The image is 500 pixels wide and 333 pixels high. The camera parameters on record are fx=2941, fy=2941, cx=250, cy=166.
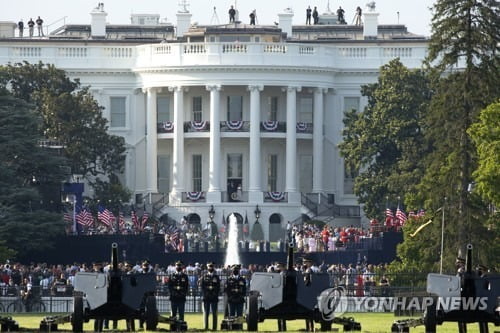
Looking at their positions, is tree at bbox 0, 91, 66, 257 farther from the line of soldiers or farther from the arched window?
the line of soldiers

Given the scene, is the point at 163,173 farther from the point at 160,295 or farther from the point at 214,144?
the point at 160,295

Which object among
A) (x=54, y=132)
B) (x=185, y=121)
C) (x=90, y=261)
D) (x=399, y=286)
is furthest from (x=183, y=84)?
(x=399, y=286)

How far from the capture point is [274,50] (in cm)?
15275

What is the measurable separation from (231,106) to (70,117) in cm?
1748

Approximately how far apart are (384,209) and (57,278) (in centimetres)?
3667

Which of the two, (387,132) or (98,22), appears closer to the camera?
(387,132)

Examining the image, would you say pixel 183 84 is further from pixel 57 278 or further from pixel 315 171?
pixel 57 278

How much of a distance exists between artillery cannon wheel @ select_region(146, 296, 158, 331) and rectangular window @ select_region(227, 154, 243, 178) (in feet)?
285

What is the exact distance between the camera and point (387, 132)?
138 m

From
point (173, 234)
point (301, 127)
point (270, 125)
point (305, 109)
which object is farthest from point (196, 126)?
point (173, 234)

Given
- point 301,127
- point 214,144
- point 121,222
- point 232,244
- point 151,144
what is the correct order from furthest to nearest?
1. point 151,144
2. point 301,127
3. point 214,144
4. point 121,222
5. point 232,244

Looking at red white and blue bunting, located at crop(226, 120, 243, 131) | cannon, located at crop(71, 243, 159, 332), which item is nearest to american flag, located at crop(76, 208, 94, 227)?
red white and blue bunting, located at crop(226, 120, 243, 131)

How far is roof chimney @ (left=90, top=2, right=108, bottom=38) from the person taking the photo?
161625 mm

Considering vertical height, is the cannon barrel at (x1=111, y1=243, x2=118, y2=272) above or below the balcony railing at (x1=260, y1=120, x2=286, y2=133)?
below
